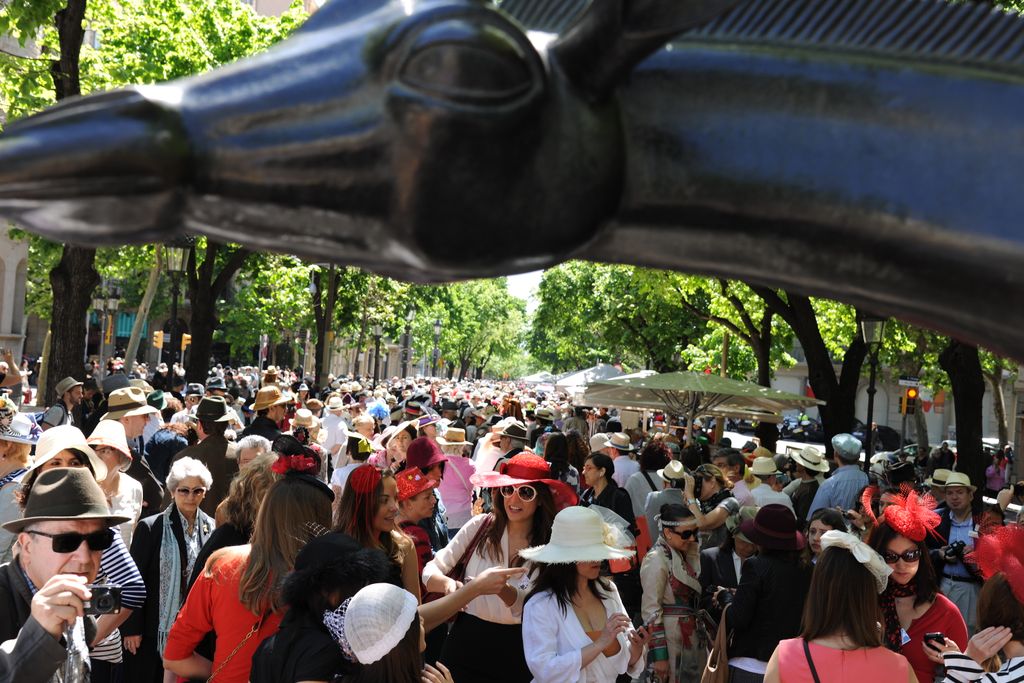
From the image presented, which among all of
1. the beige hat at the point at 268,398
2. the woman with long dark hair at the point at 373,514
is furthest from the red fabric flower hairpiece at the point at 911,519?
the beige hat at the point at 268,398

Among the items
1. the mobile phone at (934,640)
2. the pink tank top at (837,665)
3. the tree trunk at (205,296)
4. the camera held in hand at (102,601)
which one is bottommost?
the mobile phone at (934,640)

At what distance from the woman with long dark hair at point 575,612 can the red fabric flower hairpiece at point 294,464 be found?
1.19 meters

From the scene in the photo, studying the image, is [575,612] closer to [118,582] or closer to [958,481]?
[118,582]

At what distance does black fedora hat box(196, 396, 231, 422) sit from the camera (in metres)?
9.52

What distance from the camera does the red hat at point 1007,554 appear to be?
5.16 m

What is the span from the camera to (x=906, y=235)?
1.39 metres

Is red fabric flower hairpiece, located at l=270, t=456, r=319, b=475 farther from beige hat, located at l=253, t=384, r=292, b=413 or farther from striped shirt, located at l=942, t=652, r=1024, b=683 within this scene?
beige hat, located at l=253, t=384, r=292, b=413

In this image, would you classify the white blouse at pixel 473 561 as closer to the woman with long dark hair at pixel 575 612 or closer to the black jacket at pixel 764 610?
the woman with long dark hair at pixel 575 612

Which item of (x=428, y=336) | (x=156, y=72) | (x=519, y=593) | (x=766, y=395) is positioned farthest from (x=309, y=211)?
(x=428, y=336)

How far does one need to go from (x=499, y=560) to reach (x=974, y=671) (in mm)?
2605

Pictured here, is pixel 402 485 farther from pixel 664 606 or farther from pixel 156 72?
pixel 156 72

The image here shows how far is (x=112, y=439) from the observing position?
7348 millimetres

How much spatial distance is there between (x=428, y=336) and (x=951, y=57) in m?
86.9

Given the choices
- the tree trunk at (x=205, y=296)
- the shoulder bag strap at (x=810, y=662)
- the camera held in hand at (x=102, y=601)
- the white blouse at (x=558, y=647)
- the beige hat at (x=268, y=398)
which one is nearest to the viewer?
the camera held in hand at (x=102, y=601)
